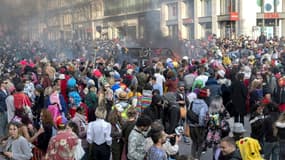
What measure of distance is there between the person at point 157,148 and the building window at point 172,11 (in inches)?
1790

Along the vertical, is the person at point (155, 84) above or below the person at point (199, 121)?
above

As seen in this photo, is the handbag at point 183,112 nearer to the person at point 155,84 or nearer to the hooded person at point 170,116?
the hooded person at point 170,116

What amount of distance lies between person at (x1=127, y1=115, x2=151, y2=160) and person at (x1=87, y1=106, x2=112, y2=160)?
914 mm

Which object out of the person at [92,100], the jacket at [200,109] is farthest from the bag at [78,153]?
the person at [92,100]

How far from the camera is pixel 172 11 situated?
51438mm

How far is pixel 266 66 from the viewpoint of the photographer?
14.1 meters

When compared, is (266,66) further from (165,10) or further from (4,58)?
(165,10)

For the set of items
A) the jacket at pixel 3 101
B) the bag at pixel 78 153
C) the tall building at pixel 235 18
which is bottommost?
the bag at pixel 78 153

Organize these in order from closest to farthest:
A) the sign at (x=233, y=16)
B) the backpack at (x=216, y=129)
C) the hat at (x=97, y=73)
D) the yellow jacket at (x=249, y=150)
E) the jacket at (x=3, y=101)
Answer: the yellow jacket at (x=249, y=150) < the backpack at (x=216, y=129) < the jacket at (x=3, y=101) < the hat at (x=97, y=73) < the sign at (x=233, y=16)

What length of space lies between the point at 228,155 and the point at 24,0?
23274 mm

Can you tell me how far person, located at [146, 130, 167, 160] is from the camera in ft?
19.3

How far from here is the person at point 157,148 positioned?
5885 mm

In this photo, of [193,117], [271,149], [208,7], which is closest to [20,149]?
[193,117]

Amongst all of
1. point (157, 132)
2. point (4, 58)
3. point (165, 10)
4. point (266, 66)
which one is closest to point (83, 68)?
point (266, 66)
